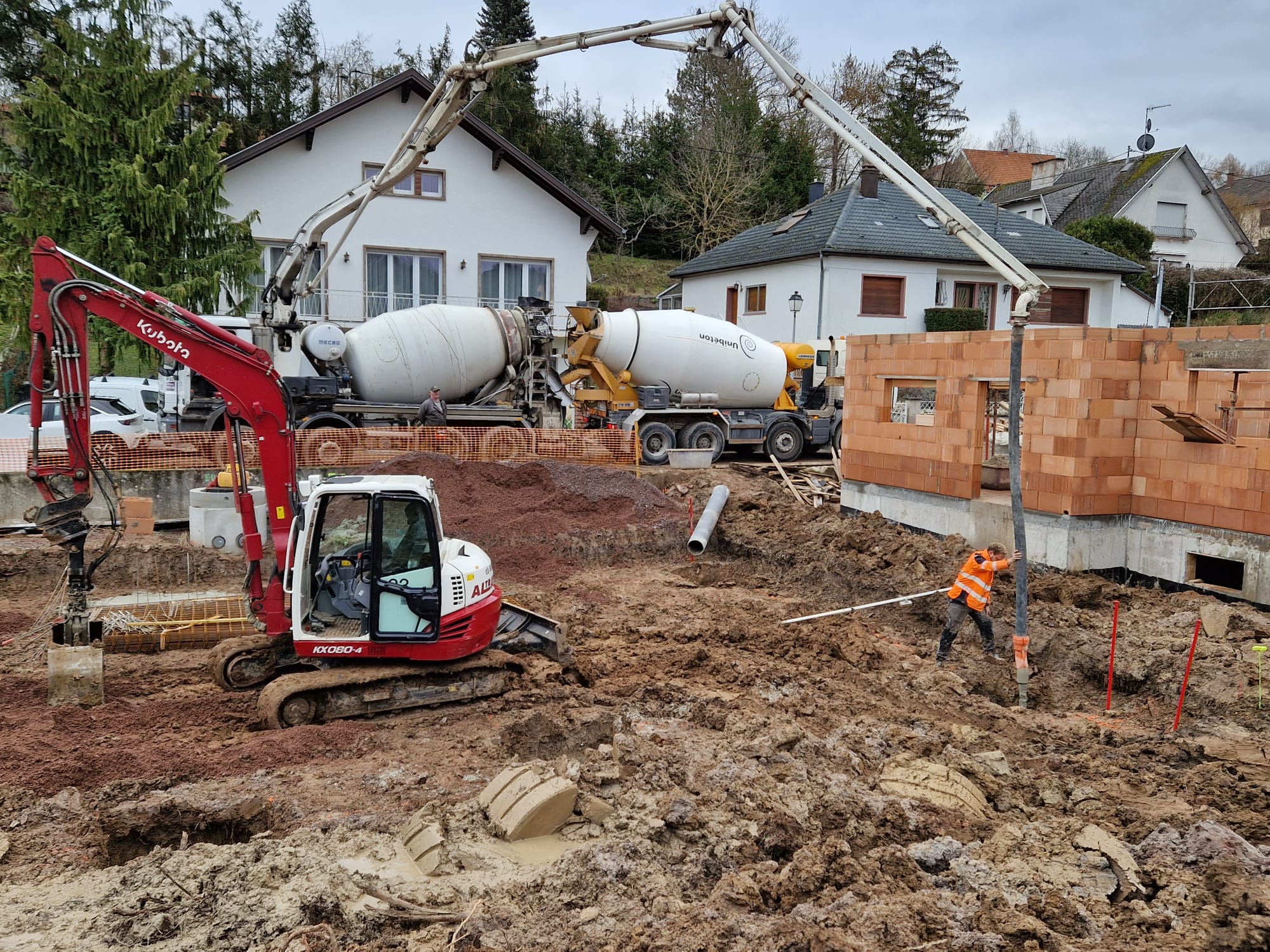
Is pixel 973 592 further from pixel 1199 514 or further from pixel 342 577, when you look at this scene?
pixel 342 577

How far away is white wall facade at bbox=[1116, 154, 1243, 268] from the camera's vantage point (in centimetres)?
3972

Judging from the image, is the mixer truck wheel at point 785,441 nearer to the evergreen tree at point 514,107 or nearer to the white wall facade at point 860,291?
the white wall facade at point 860,291

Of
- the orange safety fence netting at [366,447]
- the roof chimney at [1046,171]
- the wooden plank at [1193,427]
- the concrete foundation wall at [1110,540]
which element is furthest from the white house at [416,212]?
the roof chimney at [1046,171]

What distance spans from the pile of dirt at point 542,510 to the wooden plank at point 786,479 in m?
2.69

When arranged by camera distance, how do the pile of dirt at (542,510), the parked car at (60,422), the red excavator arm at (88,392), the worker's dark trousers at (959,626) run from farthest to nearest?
the parked car at (60,422), the pile of dirt at (542,510), the worker's dark trousers at (959,626), the red excavator arm at (88,392)

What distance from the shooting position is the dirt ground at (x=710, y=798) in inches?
198

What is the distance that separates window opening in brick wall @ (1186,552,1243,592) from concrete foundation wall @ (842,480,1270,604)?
0.05 meters

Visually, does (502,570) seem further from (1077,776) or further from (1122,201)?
(1122,201)

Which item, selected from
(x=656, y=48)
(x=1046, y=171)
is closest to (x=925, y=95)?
(x=1046, y=171)

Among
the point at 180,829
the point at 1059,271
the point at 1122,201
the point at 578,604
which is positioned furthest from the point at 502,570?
the point at 1122,201

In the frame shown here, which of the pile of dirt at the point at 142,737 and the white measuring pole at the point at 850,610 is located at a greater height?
the white measuring pole at the point at 850,610

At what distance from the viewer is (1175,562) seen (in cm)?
1098

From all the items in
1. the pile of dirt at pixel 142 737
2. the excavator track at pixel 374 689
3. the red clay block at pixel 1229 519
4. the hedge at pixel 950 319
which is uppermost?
the hedge at pixel 950 319

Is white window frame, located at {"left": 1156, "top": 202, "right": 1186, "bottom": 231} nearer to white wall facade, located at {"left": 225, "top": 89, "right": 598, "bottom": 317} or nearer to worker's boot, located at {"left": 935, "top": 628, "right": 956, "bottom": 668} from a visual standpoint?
white wall facade, located at {"left": 225, "top": 89, "right": 598, "bottom": 317}
